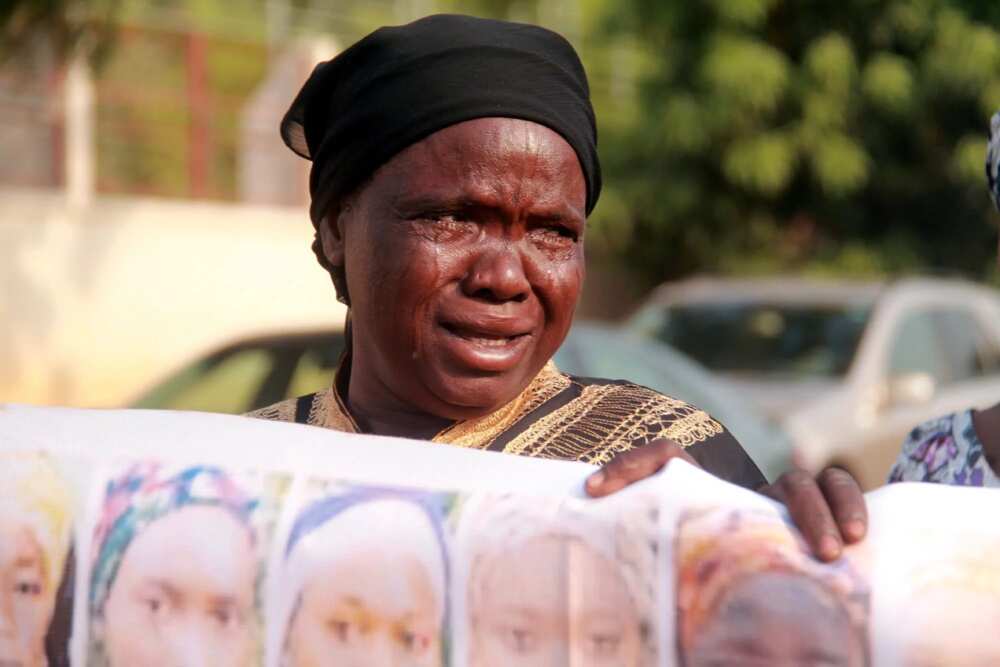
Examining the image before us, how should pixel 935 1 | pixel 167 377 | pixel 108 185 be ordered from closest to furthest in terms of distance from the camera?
1. pixel 167 377
2. pixel 108 185
3. pixel 935 1

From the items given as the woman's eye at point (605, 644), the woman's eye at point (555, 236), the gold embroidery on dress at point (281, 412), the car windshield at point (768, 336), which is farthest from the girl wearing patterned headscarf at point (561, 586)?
the car windshield at point (768, 336)

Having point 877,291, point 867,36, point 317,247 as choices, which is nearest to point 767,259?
point 867,36

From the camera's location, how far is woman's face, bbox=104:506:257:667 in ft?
4.89

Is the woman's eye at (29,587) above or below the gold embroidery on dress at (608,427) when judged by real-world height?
below

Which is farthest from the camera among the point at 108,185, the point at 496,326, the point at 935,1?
the point at 935,1

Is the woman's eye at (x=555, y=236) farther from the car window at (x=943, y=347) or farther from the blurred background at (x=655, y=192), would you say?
the car window at (x=943, y=347)

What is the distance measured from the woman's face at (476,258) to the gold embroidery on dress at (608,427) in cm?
7

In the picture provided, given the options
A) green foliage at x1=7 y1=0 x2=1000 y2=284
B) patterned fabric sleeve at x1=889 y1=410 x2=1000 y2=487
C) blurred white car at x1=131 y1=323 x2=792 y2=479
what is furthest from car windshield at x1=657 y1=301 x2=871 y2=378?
patterned fabric sleeve at x1=889 y1=410 x2=1000 y2=487

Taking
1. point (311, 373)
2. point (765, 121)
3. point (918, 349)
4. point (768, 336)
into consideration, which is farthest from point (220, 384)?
point (765, 121)

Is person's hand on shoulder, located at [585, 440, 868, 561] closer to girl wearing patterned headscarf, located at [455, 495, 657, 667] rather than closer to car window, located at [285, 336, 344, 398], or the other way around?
girl wearing patterned headscarf, located at [455, 495, 657, 667]

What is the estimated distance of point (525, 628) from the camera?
1.43 meters

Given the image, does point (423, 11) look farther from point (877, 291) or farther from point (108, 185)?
point (877, 291)

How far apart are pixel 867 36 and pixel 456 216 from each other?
1189 cm

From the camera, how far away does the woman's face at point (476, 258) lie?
1853mm
